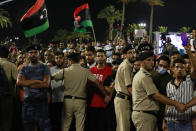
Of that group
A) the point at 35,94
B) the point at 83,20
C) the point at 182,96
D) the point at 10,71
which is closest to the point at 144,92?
the point at 182,96

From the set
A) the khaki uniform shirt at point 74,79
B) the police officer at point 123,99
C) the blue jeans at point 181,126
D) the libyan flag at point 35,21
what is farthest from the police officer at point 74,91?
the blue jeans at point 181,126

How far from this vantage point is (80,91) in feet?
22.5

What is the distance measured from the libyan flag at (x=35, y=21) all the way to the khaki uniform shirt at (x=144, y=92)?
3.92m

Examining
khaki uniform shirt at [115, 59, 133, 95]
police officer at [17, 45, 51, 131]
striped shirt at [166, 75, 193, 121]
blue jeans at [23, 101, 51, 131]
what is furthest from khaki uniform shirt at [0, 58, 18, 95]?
striped shirt at [166, 75, 193, 121]

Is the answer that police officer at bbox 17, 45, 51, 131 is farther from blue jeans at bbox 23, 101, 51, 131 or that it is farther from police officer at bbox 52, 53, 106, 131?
→ police officer at bbox 52, 53, 106, 131

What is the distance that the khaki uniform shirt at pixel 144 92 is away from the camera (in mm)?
5285

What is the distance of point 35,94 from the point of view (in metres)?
6.65

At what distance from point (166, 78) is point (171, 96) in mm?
1141

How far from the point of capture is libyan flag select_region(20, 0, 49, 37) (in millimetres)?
8336

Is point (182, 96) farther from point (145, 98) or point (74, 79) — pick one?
point (74, 79)

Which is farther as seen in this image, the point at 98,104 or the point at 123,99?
the point at 98,104

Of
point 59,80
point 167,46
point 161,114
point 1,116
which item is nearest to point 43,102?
point 59,80

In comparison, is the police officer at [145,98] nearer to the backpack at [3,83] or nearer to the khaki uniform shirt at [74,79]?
the khaki uniform shirt at [74,79]

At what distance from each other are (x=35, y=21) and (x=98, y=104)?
10.0 ft
